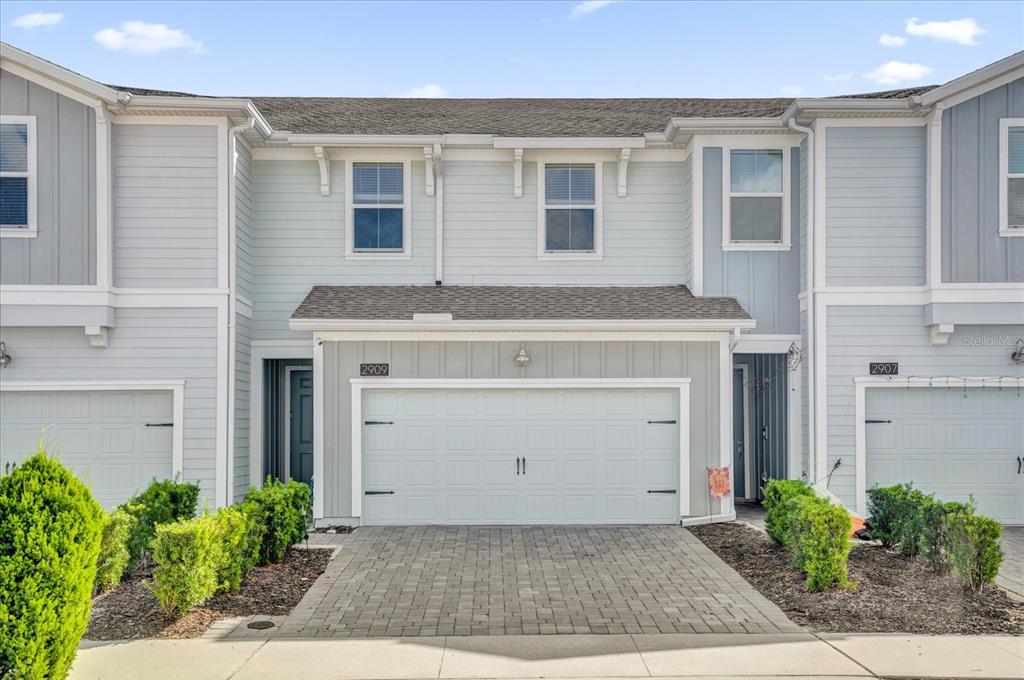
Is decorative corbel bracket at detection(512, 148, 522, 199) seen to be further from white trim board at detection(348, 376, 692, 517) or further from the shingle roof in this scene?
white trim board at detection(348, 376, 692, 517)

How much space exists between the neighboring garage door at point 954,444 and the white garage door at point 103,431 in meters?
9.71

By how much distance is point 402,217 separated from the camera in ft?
45.4

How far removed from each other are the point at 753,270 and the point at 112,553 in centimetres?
927

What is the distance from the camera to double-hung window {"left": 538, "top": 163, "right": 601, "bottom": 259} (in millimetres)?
13938

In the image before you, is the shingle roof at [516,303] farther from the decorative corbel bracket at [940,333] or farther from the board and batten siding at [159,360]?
the decorative corbel bracket at [940,333]

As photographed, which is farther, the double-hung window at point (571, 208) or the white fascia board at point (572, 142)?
the double-hung window at point (571, 208)

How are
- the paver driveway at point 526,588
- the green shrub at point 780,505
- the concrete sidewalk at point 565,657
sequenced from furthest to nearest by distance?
the green shrub at point 780,505
the paver driveway at point 526,588
the concrete sidewalk at point 565,657

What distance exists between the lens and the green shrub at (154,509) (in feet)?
29.4

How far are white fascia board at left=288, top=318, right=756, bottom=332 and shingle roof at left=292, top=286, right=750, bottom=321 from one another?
8cm

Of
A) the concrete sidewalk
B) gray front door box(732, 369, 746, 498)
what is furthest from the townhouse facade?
the concrete sidewalk

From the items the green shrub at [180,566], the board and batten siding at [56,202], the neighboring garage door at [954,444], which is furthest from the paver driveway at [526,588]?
the board and batten siding at [56,202]

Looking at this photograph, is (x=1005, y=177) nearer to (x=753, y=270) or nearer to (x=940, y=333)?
(x=940, y=333)

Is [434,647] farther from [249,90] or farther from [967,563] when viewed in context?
[249,90]

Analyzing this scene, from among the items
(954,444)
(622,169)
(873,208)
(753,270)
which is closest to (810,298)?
(753,270)
